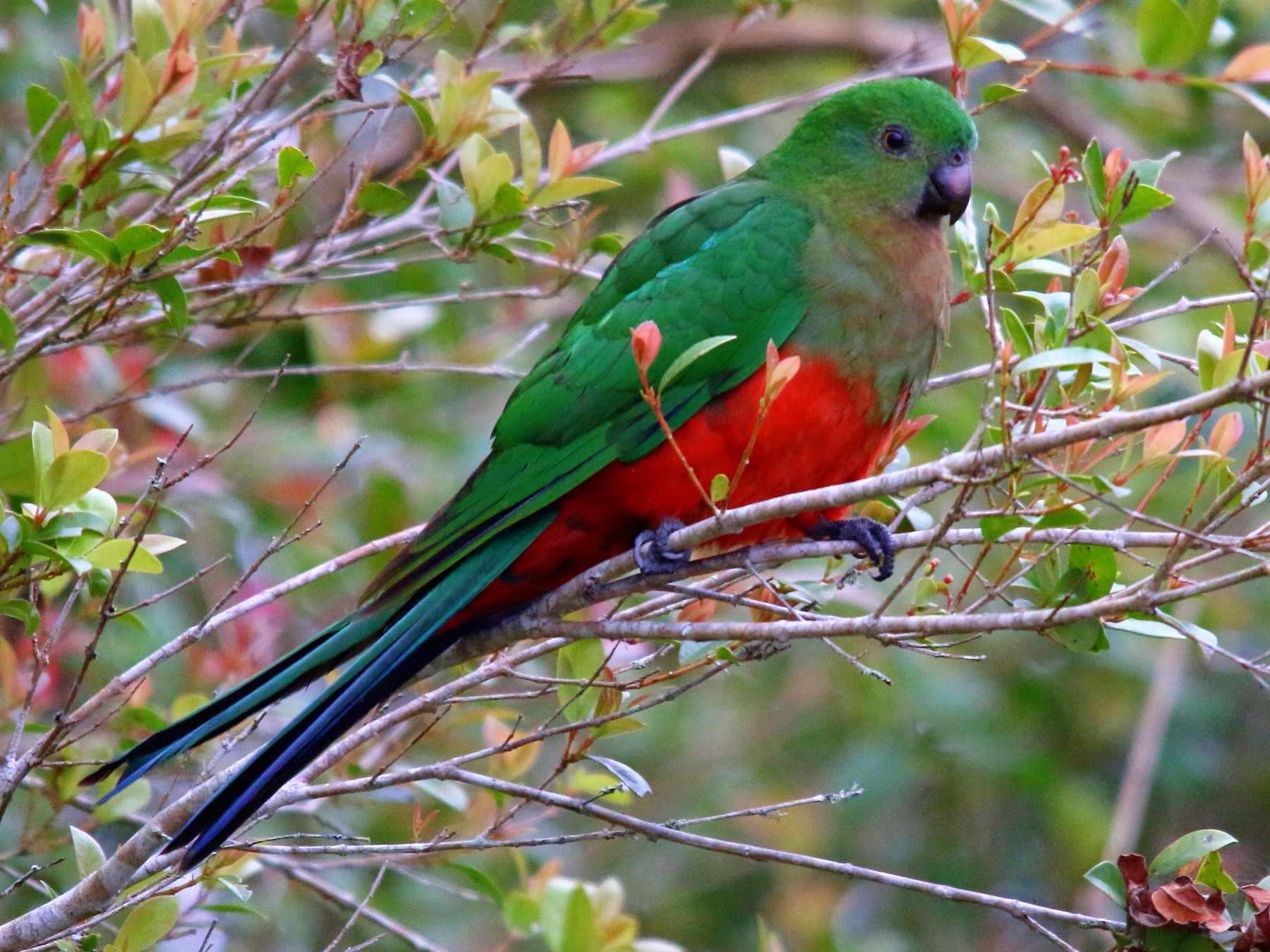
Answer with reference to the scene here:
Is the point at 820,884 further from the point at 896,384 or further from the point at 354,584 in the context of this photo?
the point at 896,384

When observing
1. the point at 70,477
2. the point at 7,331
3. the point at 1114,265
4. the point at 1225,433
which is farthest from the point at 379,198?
the point at 1225,433

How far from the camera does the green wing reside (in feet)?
9.31

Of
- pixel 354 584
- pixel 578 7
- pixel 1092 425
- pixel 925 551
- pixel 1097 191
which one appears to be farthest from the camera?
pixel 354 584

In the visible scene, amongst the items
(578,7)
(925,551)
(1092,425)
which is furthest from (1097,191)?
(578,7)

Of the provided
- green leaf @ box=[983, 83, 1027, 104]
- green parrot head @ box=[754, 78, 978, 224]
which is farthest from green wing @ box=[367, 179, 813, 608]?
green leaf @ box=[983, 83, 1027, 104]

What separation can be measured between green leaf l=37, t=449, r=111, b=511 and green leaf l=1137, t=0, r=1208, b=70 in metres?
2.48

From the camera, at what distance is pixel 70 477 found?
7.11 ft

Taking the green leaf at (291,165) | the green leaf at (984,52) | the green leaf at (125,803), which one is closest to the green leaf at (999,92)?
the green leaf at (984,52)

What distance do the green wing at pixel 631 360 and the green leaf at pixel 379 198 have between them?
521 mm

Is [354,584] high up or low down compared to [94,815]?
down

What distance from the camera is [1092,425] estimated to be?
1881mm

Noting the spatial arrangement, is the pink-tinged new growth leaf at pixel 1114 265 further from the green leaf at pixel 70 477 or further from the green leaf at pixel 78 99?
the green leaf at pixel 78 99

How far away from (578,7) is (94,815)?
6.83 ft

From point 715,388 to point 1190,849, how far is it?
1286 mm
